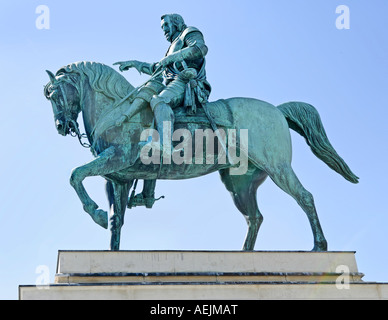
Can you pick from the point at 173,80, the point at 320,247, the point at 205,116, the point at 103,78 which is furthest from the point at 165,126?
the point at 320,247

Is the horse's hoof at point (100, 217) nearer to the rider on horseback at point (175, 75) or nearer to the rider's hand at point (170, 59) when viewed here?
the rider on horseback at point (175, 75)

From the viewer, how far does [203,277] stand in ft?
52.4

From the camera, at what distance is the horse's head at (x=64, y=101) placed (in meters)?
18.3

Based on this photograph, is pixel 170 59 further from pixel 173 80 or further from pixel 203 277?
pixel 203 277

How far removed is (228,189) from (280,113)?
1.75 m

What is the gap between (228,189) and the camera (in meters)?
19.0

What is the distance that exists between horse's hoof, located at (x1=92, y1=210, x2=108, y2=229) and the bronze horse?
0.05 metres

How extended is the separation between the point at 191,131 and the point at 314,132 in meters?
2.49

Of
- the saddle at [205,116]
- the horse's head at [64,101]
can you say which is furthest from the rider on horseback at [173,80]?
the horse's head at [64,101]

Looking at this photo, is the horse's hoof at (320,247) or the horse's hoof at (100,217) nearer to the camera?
the horse's hoof at (100,217)

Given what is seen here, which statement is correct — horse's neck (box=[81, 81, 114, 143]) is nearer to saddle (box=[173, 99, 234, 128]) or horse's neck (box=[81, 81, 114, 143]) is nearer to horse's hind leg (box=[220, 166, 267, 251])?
saddle (box=[173, 99, 234, 128])
